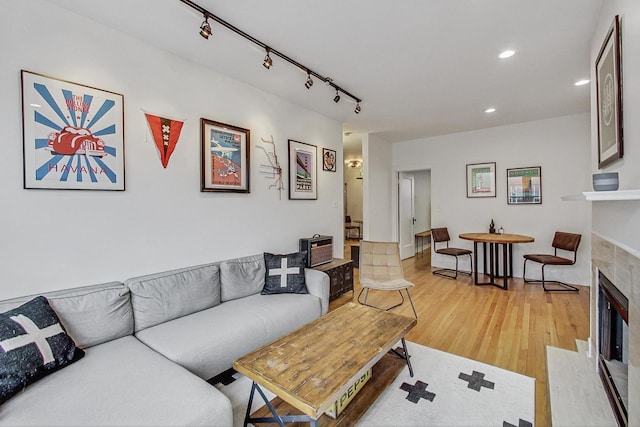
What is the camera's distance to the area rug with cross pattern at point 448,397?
1.73m

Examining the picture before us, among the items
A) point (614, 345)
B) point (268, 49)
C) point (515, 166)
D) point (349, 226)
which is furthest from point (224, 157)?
point (349, 226)

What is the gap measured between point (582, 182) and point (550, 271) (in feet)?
4.74

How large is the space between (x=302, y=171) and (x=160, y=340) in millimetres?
2525

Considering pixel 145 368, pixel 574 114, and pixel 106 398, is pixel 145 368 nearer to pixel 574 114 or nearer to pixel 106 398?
pixel 106 398

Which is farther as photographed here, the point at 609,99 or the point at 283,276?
the point at 283,276

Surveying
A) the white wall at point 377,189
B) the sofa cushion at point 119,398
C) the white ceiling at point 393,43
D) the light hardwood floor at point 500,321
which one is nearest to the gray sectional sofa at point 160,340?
the sofa cushion at point 119,398

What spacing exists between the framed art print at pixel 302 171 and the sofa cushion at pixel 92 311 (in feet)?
6.98

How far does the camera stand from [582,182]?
4371mm

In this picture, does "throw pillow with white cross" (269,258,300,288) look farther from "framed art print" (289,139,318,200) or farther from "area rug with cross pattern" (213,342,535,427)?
"framed art print" (289,139,318,200)

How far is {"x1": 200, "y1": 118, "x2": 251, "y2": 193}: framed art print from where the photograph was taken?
109 inches

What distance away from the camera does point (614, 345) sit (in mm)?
1787

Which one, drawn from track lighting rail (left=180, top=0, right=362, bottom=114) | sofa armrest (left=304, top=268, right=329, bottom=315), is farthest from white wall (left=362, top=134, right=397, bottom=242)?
sofa armrest (left=304, top=268, right=329, bottom=315)

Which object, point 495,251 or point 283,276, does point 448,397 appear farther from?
point 495,251

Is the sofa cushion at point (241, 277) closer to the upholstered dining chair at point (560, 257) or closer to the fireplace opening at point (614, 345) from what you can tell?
the fireplace opening at point (614, 345)
